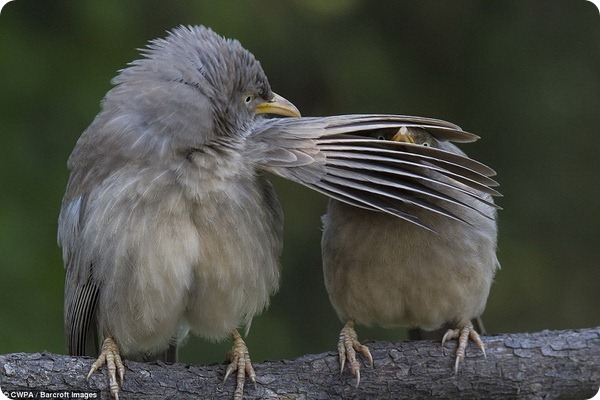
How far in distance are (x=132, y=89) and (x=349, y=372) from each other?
1.36 m

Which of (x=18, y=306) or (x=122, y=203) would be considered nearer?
(x=122, y=203)

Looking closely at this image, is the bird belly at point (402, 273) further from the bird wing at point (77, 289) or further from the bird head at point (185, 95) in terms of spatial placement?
the bird wing at point (77, 289)

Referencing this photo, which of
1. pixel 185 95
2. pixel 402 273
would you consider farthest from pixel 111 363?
pixel 402 273

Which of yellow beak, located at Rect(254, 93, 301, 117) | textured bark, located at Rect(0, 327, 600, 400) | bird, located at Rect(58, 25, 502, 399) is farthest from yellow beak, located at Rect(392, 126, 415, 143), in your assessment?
textured bark, located at Rect(0, 327, 600, 400)

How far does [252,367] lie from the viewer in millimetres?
3936

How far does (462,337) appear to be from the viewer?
411 cm

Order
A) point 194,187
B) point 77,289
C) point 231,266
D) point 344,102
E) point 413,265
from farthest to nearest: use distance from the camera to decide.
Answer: point 344,102 → point 413,265 → point 77,289 → point 231,266 → point 194,187

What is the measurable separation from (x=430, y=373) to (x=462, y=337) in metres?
0.22

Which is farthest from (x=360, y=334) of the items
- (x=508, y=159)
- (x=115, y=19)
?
(x=115, y=19)

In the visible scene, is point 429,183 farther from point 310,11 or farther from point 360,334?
point 360,334

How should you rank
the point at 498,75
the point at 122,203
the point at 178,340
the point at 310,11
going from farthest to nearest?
the point at 498,75 < the point at 310,11 < the point at 178,340 < the point at 122,203

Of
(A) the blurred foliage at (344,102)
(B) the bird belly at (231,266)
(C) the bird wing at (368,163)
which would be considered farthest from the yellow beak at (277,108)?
(A) the blurred foliage at (344,102)

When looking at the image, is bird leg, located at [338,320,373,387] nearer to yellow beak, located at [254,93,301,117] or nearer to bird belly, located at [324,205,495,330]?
bird belly, located at [324,205,495,330]

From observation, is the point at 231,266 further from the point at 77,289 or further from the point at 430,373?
the point at 430,373
